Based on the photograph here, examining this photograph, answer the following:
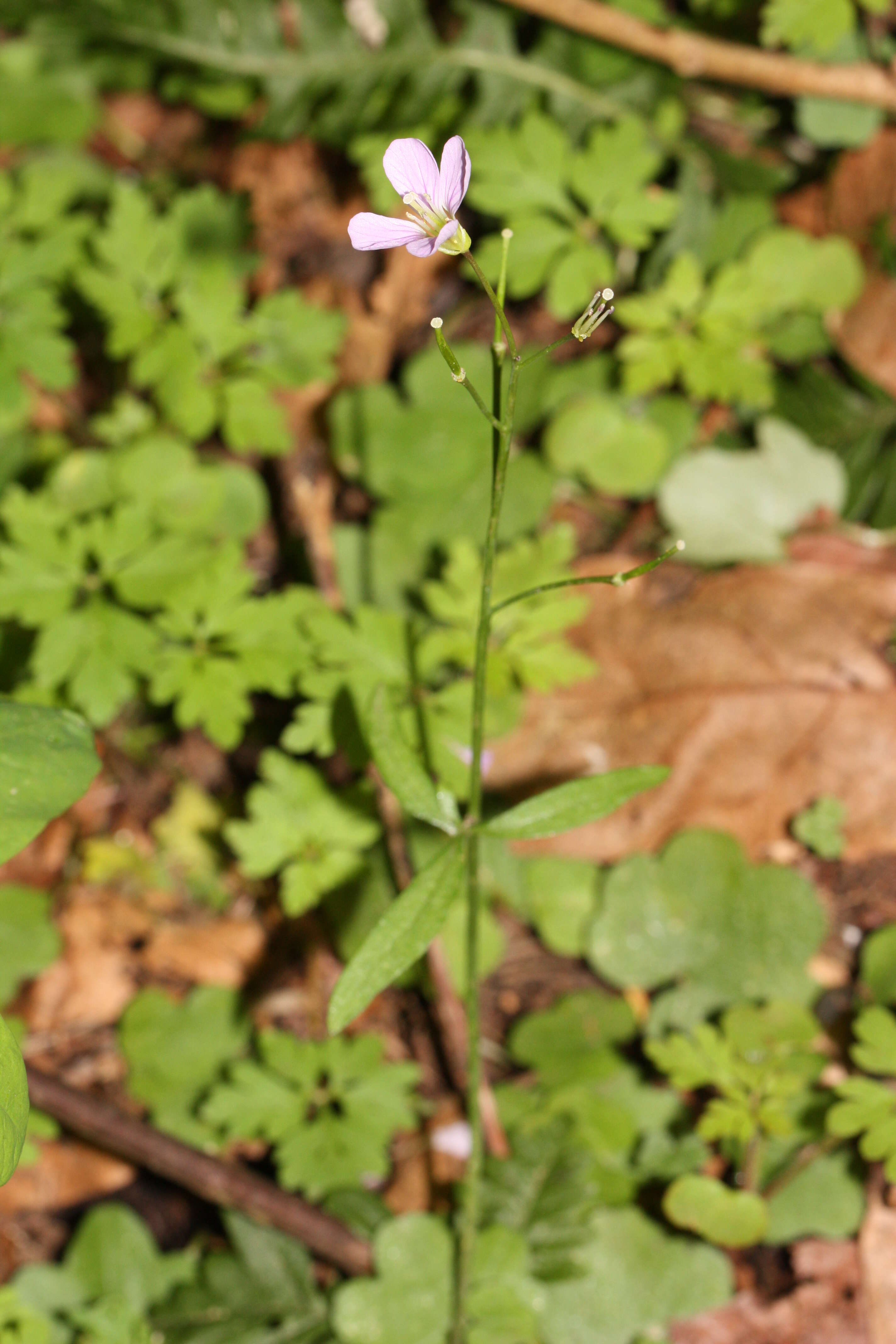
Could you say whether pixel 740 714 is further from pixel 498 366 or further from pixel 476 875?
pixel 498 366

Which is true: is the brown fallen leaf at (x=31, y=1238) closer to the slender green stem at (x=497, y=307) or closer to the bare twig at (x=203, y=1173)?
the bare twig at (x=203, y=1173)

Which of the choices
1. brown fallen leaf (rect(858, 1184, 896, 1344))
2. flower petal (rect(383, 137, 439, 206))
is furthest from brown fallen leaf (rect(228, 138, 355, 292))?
brown fallen leaf (rect(858, 1184, 896, 1344))

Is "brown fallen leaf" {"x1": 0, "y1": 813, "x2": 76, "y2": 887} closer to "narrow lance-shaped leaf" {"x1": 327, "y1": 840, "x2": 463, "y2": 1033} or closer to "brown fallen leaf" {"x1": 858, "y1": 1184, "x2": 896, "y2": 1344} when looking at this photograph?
"narrow lance-shaped leaf" {"x1": 327, "y1": 840, "x2": 463, "y2": 1033}

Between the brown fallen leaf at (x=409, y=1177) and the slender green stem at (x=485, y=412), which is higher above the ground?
the slender green stem at (x=485, y=412)

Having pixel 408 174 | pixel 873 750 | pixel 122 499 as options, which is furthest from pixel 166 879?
pixel 408 174

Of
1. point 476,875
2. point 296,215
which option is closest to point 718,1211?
point 476,875

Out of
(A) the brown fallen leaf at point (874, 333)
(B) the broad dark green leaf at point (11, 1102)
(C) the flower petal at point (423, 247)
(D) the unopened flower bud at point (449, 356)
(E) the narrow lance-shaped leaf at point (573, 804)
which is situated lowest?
(B) the broad dark green leaf at point (11, 1102)

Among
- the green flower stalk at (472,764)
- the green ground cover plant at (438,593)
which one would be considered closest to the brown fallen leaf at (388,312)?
the green ground cover plant at (438,593)
